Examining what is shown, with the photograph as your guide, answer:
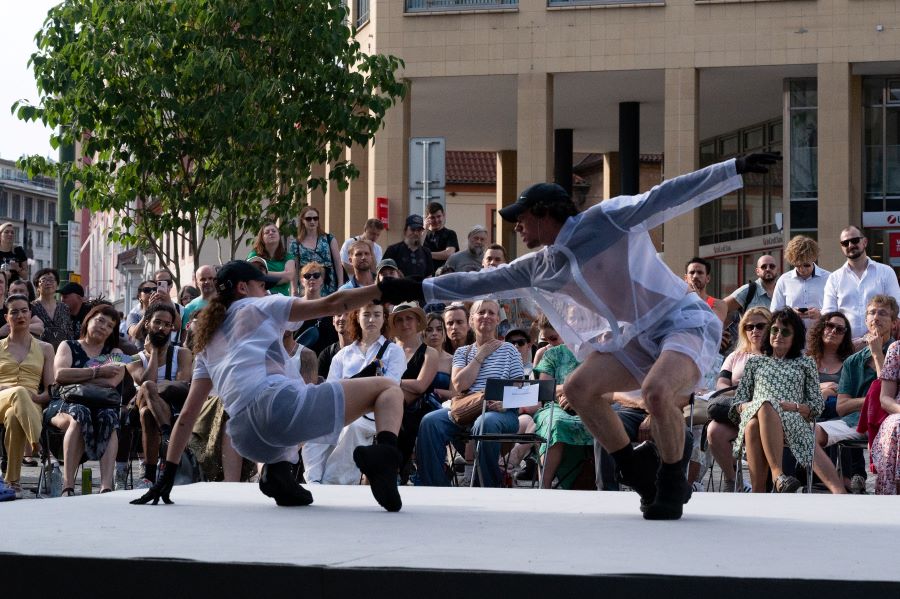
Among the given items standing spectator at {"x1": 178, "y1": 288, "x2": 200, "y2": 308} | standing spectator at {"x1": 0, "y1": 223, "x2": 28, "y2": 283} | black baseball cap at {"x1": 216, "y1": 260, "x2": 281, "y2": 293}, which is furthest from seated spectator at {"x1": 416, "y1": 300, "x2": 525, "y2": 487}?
standing spectator at {"x1": 0, "y1": 223, "x2": 28, "y2": 283}

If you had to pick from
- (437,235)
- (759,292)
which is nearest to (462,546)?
(759,292)

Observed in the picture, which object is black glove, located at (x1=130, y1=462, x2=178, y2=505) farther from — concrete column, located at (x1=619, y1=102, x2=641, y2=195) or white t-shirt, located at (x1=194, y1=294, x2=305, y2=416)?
concrete column, located at (x1=619, y1=102, x2=641, y2=195)

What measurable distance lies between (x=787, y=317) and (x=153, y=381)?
5.67 metres

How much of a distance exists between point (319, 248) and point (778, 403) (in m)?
6.45

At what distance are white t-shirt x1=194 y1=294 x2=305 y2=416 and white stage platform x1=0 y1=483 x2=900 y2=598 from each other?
2.27 feet

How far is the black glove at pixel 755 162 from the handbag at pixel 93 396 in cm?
730

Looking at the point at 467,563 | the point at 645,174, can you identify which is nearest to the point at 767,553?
the point at 467,563

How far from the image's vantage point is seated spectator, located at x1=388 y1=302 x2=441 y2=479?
41.4 feet

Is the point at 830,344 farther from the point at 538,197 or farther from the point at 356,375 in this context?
the point at 538,197

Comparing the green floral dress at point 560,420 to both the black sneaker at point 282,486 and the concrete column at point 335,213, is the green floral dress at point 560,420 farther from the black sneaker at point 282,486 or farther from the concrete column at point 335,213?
the concrete column at point 335,213

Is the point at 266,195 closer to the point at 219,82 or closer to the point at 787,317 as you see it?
the point at 219,82

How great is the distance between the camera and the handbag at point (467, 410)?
12.6 metres

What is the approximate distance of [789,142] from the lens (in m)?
32.1

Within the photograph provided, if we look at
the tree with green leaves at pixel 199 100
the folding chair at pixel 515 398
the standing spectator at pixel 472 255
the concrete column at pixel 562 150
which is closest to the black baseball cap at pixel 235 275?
the folding chair at pixel 515 398
